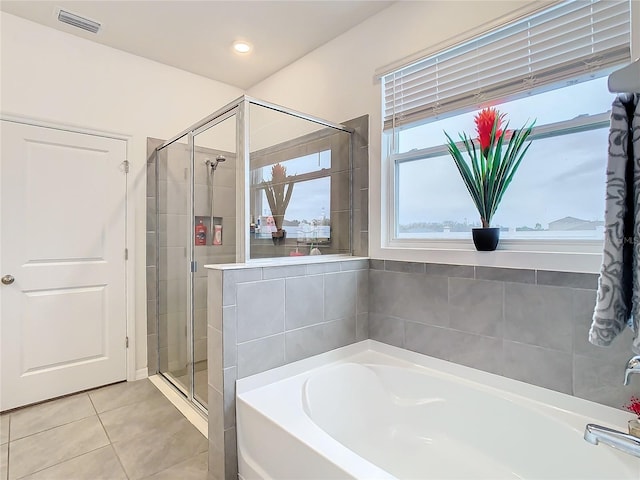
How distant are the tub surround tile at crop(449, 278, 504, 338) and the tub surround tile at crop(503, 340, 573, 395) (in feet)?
0.35

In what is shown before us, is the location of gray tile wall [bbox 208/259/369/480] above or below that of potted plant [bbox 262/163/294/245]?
below

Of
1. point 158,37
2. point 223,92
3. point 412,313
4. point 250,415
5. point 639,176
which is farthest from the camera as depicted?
point 223,92

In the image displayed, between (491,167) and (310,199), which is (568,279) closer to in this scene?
(491,167)

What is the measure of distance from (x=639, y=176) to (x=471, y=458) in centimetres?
139

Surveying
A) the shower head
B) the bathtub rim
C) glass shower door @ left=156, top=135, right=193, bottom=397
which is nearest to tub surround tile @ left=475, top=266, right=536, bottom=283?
the bathtub rim

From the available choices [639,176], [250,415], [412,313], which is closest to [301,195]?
[412,313]

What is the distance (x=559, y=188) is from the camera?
1.62 meters

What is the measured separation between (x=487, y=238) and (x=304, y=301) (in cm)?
103

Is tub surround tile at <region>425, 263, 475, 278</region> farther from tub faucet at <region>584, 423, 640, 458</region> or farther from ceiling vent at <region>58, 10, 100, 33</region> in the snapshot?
ceiling vent at <region>58, 10, 100, 33</region>

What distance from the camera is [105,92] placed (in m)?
2.64

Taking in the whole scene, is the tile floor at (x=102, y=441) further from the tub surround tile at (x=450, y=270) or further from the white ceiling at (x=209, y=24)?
the white ceiling at (x=209, y=24)

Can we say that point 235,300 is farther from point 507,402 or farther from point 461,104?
point 461,104

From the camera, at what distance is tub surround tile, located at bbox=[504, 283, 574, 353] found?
4.89 ft

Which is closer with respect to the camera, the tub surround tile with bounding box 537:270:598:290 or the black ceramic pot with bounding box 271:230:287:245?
the tub surround tile with bounding box 537:270:598:290
